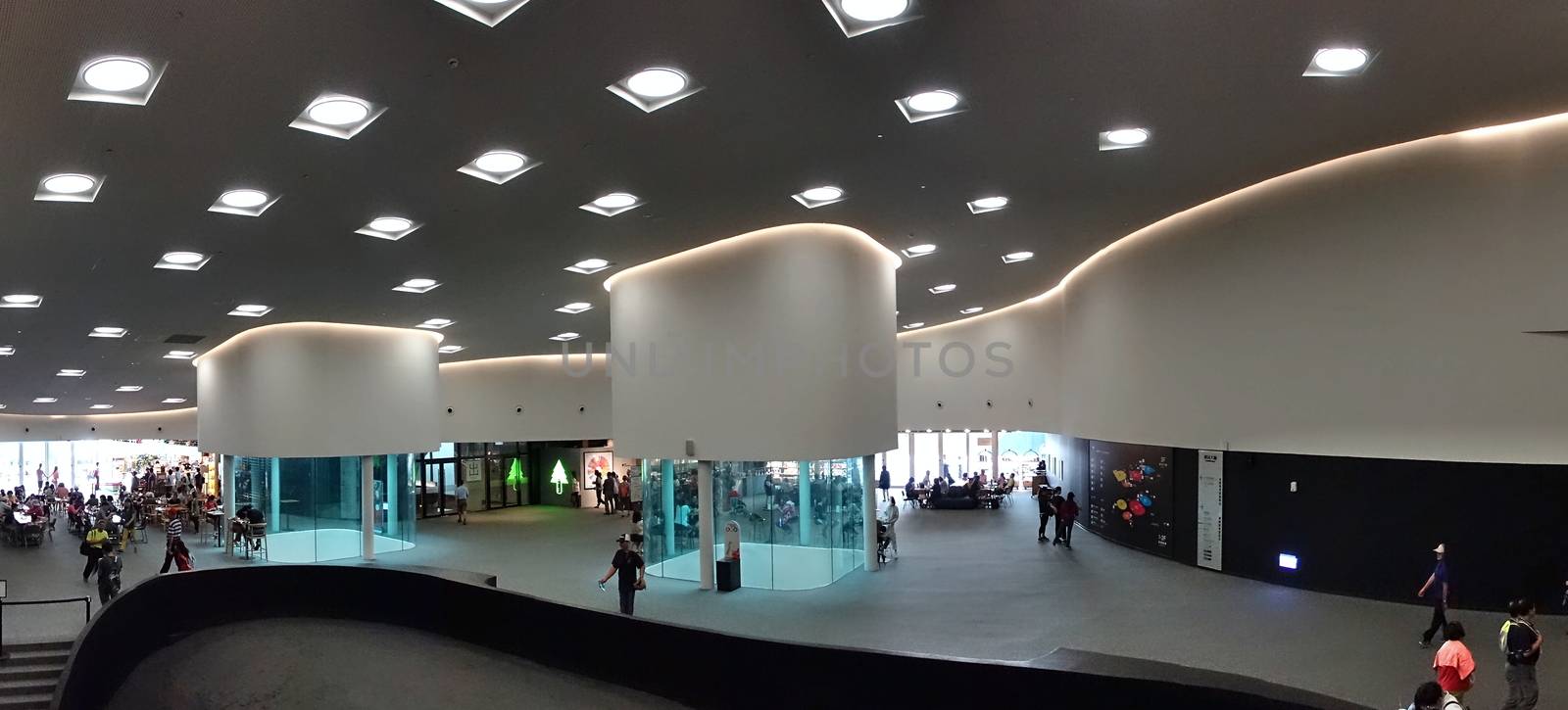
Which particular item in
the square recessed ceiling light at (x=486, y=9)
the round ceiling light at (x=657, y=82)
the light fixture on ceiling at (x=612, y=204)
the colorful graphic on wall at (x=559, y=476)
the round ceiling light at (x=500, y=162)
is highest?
the round ceiling light at (x=657, y=82)

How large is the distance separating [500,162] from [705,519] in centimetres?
726

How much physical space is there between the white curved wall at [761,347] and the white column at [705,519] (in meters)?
0.46

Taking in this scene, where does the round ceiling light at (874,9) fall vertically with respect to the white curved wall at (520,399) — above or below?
above

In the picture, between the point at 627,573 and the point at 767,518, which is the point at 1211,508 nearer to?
the point at 767,518

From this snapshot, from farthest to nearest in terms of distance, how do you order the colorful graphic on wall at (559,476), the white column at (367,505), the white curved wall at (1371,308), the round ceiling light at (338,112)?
the colorful graphic on wall at (559,476)
the white column at (367,505)
the white curved wall at (1371,308)
the round ceiling light at (338,112)

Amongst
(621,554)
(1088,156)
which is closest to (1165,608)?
(1088,156)

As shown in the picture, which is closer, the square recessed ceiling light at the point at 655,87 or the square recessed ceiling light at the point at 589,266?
the square recessed ceiling light at the point at 655,87

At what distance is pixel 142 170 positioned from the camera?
7258mm

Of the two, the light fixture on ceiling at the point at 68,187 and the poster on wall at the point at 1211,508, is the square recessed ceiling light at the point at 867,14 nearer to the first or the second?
the light fixture on ceiling at the point at 68,187

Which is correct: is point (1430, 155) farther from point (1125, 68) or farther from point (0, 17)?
point (0, 17)

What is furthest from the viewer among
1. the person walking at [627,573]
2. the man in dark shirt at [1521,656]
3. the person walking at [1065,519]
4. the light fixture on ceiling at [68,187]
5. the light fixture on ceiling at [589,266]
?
the person walking at [1065,519]

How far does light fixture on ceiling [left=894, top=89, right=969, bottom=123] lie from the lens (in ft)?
23.3

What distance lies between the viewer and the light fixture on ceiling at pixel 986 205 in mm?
10922

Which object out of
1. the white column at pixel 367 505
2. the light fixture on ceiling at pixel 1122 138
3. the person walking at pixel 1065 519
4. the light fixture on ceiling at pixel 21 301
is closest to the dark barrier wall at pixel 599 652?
the light fixture on ceiling at pixel 1122 138
